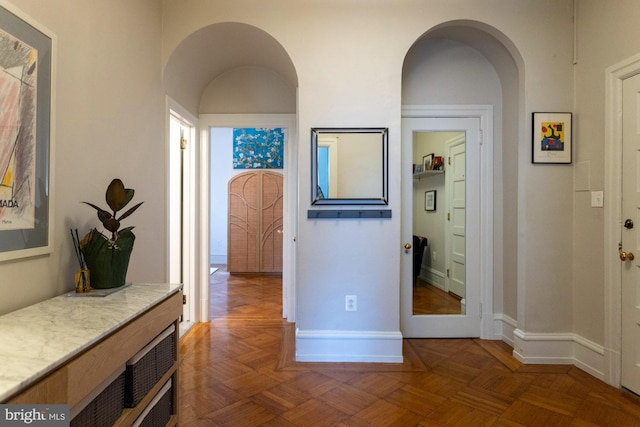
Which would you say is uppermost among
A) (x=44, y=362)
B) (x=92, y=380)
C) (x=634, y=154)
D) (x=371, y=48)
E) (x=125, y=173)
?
(x=371, y=48)

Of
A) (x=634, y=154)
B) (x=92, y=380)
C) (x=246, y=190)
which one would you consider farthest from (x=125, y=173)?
(x=246, y=190)

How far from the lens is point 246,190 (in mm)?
5848

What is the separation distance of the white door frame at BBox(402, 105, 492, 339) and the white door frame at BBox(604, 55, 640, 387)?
2.57 feet

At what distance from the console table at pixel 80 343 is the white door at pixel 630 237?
2621 millimetres

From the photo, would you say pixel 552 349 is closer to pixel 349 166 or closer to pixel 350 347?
pixel 350 347

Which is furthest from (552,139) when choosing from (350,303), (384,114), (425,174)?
(350,303)

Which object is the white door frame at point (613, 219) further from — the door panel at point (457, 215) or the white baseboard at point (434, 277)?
the white baseboard at point (434, 277)

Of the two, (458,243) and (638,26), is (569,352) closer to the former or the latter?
(458,243)

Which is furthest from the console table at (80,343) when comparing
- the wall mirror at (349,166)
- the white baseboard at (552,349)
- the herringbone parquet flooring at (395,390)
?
the white baseboard at (552,349)

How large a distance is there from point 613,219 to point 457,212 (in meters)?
1.03

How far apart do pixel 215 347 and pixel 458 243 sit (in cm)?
226

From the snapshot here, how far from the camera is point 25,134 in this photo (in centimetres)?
126

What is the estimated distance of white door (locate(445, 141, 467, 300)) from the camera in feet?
9.34

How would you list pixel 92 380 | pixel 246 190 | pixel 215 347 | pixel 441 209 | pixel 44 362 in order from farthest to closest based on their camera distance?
pixel 246 190, pixel 441 209, pixel 215 347, pixel 92 380, pixel 44 362
